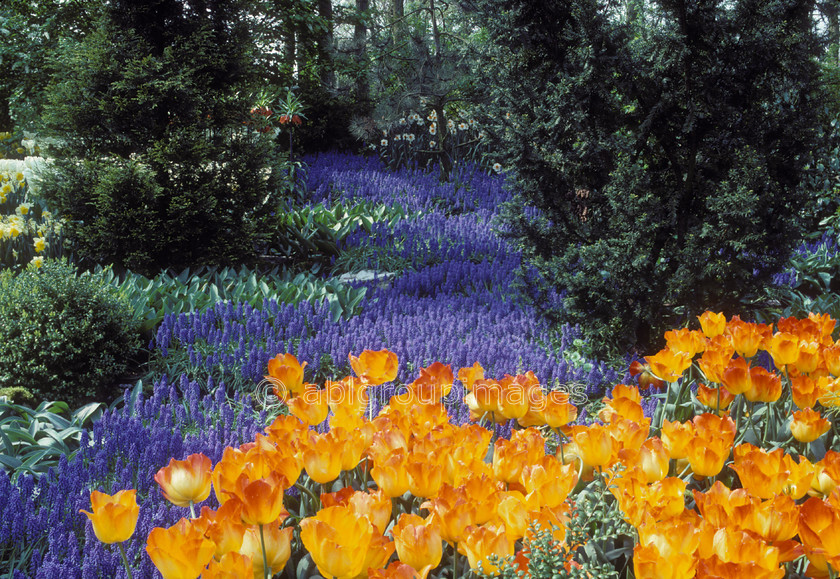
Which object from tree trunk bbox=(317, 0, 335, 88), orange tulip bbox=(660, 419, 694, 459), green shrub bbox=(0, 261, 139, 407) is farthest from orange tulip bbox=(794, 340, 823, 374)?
tree trunk bbox=(317, 0, 335, 88)

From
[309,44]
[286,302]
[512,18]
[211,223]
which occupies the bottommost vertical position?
[286,302]

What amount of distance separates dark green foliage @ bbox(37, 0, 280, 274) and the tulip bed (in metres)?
3.08

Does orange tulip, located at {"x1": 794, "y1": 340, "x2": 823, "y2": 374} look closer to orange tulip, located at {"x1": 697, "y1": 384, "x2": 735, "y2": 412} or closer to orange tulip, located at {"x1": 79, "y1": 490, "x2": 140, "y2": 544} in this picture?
orange tulip, located at {"x1": 697, "y1": 384, "x2": 735, "y2": 412}

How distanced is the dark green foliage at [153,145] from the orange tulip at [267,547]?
4.93 meters

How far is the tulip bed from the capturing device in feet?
3.84

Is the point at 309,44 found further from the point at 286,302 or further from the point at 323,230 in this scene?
the point at 286,302

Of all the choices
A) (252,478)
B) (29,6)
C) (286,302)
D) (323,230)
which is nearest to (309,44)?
(29,6)

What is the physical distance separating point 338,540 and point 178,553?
27 cm

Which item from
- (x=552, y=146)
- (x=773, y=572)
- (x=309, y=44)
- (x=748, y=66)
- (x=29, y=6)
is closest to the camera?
(x=773, y=572)

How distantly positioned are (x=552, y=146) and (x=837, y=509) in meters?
2.99

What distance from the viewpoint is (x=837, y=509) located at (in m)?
1.19

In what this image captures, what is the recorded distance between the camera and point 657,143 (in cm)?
394

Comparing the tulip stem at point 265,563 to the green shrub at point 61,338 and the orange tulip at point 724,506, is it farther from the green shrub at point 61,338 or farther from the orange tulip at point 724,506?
the green shrub at point 61,338

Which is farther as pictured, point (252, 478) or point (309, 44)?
point (309, 44)
